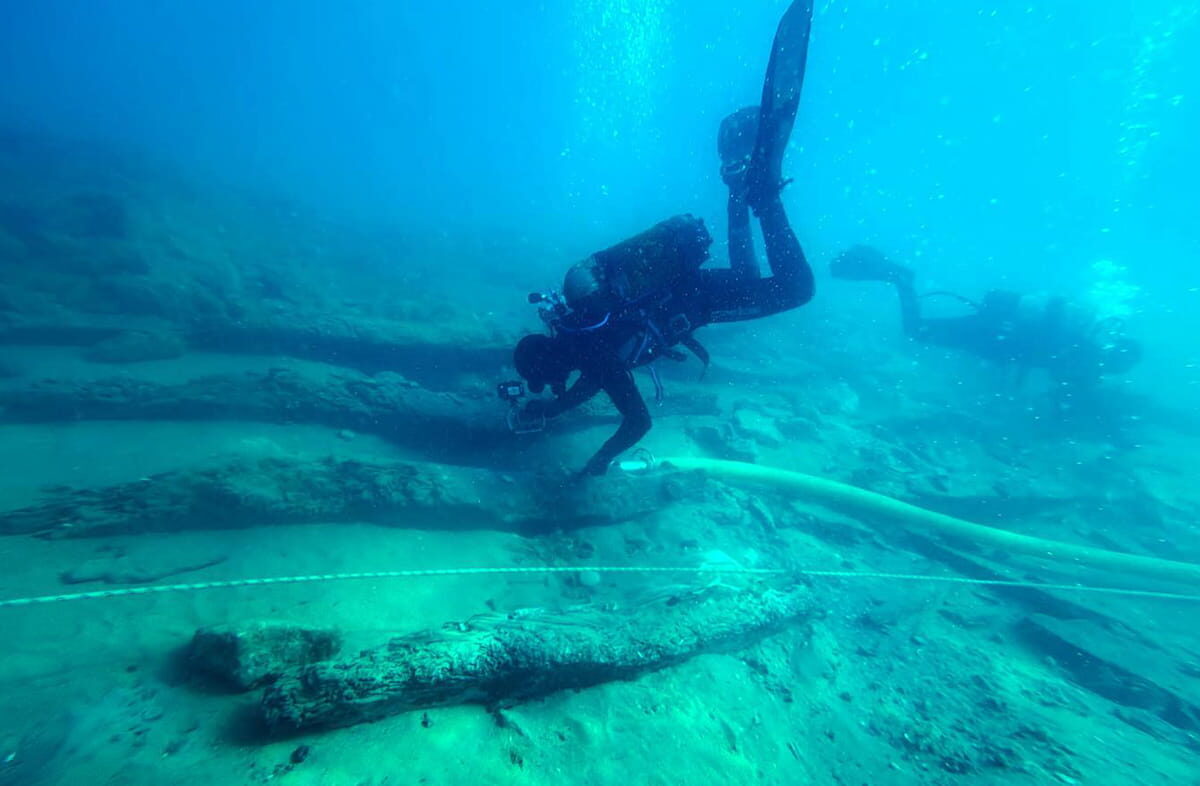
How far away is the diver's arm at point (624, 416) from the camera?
531 cm

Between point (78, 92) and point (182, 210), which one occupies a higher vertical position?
point (78, 92)

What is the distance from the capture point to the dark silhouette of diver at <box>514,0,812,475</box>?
16.1 feet

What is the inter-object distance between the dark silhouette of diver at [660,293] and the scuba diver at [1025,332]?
890cm

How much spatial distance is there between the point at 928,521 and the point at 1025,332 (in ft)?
32.6

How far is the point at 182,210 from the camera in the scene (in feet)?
67.1

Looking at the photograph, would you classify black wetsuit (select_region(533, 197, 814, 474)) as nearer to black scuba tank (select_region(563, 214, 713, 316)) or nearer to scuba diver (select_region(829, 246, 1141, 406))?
black scuba tank (select_region(563, 214, 713, 316))

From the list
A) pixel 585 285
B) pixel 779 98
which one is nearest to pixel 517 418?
pixel 585 285

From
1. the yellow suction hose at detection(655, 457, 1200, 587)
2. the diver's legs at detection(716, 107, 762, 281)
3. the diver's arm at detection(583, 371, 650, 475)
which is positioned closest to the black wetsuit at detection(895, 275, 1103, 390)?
the yellow suction hose at detection(655, 457, 1200, 587)

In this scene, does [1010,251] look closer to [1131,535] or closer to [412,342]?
[1131,535]

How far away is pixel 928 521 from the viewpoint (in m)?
7.01

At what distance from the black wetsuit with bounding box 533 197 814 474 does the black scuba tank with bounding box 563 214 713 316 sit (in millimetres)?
256

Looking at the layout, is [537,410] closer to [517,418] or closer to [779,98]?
[517,418]

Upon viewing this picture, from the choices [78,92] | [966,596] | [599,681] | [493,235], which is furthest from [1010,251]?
[78,92]

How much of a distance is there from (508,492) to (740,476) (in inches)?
140
